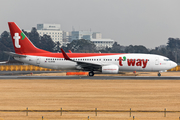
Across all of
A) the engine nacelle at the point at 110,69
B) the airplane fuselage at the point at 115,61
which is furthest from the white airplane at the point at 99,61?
the engine nacelle at the point at 110,69

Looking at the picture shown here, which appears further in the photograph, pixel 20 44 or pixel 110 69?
pixel 20 44

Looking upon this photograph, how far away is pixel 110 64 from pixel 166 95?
2292 cm

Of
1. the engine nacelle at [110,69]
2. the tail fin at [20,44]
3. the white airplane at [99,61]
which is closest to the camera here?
the engine nacelle at [110,69]

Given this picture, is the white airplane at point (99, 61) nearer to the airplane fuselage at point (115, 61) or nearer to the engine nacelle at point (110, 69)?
the airplane fuselage at point (115, 61)

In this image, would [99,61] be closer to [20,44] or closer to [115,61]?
[115,61]

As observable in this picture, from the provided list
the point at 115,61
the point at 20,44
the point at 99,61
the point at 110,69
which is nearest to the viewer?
the point at 110,69

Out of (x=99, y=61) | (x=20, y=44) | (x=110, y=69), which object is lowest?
(x=110, y=69)

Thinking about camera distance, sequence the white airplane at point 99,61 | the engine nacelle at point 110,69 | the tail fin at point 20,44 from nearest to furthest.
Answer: the engine nacelle at point 110,69, the white airplane at point 99,61, the tail fin at point 20,44

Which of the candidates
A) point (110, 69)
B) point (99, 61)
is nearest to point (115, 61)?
point (110, 69)

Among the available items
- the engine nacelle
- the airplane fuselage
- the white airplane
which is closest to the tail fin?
the white airplane

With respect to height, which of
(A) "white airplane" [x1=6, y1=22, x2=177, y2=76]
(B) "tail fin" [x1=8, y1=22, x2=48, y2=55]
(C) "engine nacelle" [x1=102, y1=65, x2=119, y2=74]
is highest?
(B) "tail fin" [x1=8, y1=22, x2=48, y2=55]

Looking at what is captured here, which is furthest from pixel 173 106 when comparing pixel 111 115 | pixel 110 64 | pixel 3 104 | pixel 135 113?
pixel 110 64

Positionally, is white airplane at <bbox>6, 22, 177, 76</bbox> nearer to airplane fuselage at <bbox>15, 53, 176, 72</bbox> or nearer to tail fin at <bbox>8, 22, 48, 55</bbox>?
airplane fuselage at <bbox>15, 53, 176, 72</bbox>

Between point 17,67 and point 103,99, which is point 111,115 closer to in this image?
point 103,99
